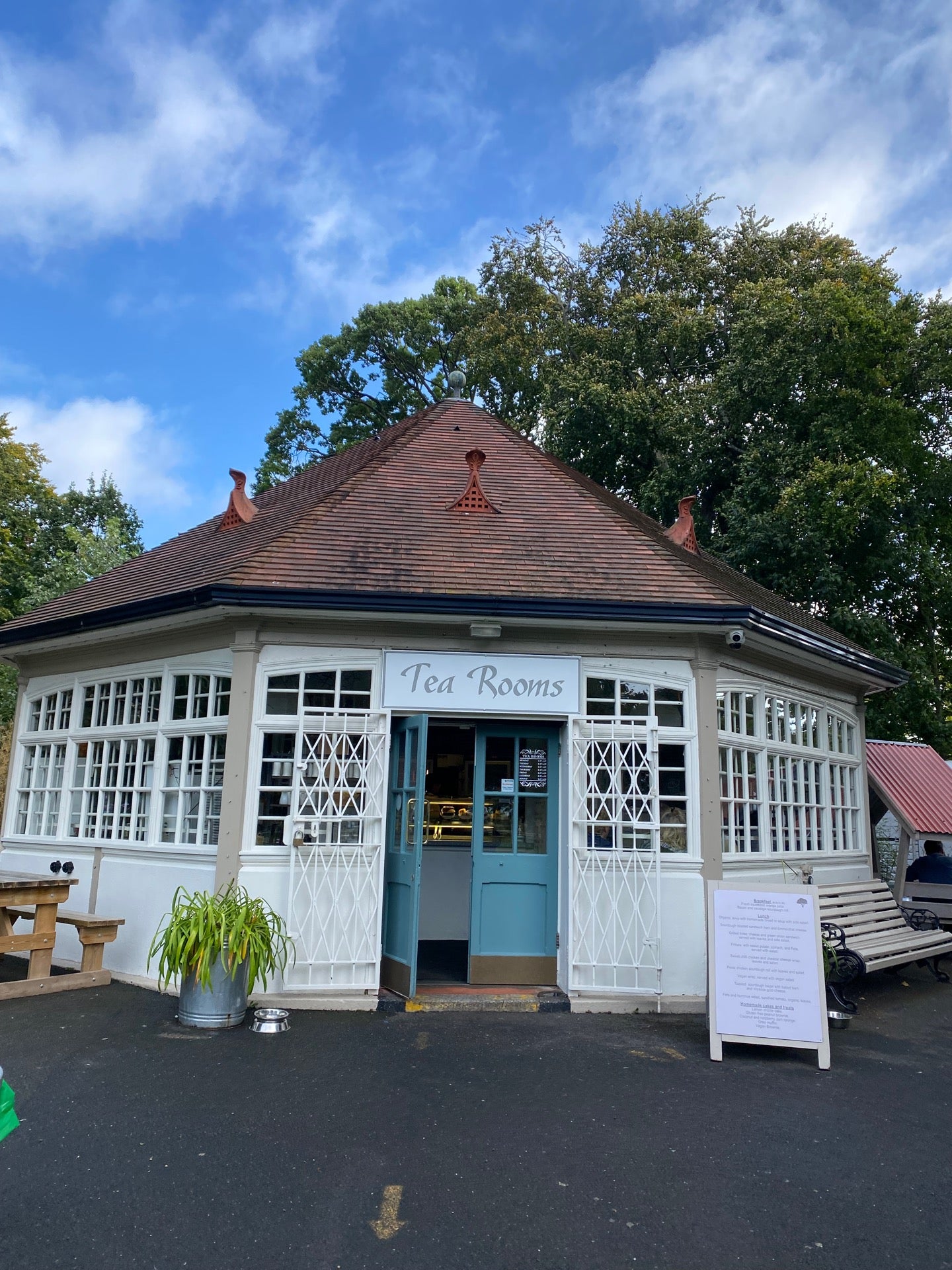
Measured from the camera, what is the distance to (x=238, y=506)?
1037 cm

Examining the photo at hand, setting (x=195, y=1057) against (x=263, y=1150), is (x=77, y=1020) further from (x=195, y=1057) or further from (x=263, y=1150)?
(x=263, y=1150)

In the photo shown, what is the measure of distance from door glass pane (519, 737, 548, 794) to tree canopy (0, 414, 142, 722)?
15.8 m

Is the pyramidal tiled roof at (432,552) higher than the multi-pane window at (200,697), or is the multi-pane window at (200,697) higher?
the pyramidal tiled roof at (432,552)

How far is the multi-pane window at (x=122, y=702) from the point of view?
27.3ft

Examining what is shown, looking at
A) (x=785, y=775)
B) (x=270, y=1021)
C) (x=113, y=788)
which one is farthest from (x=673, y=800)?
(x=113, y=788)

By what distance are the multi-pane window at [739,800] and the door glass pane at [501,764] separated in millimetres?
1846

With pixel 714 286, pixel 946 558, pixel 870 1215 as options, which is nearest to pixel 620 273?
pixel 714 286

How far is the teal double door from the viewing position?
23.8ft

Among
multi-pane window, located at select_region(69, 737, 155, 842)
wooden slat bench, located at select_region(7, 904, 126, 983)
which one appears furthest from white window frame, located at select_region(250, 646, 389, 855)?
wooden slat bench, located at select_region(7, 904, 126, 983)

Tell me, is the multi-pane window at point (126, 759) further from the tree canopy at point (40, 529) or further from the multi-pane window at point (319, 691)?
the tree canopy at point (40, 529)

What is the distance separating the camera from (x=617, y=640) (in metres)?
7.61

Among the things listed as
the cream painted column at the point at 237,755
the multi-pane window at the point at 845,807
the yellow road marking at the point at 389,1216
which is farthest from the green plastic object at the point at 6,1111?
the multi-pane window at the point at 845,807

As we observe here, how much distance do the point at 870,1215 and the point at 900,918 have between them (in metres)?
6.28

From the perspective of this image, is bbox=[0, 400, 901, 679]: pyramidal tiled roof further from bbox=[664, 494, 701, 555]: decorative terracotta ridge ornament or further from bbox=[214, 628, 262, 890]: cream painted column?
bbox=[214, 628, 262, 890]: cream painted column
